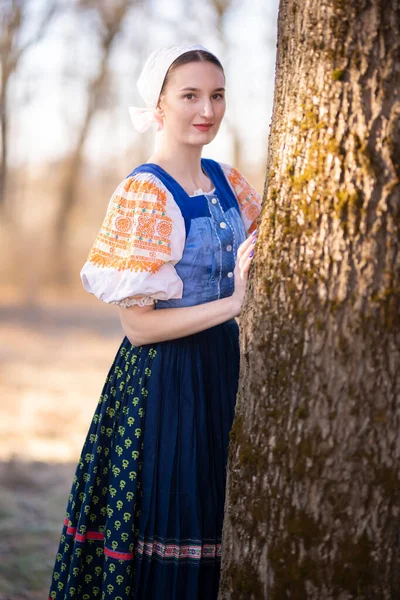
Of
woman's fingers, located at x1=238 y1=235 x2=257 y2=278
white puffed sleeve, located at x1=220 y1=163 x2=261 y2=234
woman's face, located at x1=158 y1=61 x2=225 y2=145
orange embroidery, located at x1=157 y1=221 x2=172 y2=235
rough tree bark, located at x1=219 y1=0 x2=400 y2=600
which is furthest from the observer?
white puffed sleeve, located at x1=220 y1=163 x2=261 y2=234

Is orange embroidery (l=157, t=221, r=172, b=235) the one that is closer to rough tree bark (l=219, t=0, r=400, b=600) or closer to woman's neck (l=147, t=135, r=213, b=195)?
woman's neck (l=147, t=135, r=213, b=195)

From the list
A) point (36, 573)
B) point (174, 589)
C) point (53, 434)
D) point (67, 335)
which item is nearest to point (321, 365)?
point (174, 589)

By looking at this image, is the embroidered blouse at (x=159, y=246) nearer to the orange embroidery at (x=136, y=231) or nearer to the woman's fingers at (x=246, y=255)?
the orange embroidery at (x=136, y=231)

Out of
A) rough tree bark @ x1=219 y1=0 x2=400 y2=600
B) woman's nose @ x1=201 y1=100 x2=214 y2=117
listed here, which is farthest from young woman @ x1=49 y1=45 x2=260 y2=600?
rough tree bark @ x1=219 y1=0 x2=400 y2=600

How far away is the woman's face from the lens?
196cm

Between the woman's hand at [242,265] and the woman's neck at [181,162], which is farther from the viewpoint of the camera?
the woman's neck at [181,162]

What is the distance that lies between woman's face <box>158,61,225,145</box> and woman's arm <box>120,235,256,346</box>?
0.45 meters

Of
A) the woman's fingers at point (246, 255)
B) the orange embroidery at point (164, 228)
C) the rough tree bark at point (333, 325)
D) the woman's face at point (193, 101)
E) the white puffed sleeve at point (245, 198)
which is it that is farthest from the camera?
the white puffed sleeve at point (245, 198)

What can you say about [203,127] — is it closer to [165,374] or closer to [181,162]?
[181,162]

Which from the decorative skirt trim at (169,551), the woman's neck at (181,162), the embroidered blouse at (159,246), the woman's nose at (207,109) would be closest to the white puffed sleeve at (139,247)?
the embroidered blouse at (159,246)

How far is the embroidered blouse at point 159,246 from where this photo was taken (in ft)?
6.02

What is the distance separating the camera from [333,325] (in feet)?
4.73

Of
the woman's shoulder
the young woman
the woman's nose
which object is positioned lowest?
the young woman

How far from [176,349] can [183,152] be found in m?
0.53
